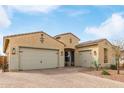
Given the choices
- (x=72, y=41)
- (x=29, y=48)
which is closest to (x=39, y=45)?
(x=29, y=48)

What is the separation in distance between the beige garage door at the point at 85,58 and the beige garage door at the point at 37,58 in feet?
12.8

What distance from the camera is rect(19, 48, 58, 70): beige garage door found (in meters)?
18.7

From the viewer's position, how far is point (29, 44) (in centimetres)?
1934

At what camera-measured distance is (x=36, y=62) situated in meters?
19.8

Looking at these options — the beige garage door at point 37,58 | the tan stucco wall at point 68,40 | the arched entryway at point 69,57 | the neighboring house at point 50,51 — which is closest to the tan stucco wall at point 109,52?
the neighboring house at point 50,51

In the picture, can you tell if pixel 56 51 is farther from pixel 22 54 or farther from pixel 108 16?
pixel 108 16

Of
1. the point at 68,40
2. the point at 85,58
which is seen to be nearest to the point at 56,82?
the point at 85,58

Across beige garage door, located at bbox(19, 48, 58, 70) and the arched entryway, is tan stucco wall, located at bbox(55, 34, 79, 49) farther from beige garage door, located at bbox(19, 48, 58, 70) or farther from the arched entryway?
beige garage door, located at bbox(19, 48, 58, 70)

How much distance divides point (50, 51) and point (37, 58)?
6.49ft

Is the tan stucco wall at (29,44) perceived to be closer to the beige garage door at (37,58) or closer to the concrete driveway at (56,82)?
the beige garage door at (37,58)

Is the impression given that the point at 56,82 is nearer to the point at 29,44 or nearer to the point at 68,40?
the point at 29,44

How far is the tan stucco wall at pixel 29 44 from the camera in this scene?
59.2 feet

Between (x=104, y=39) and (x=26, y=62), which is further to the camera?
(x=104, y=39)
